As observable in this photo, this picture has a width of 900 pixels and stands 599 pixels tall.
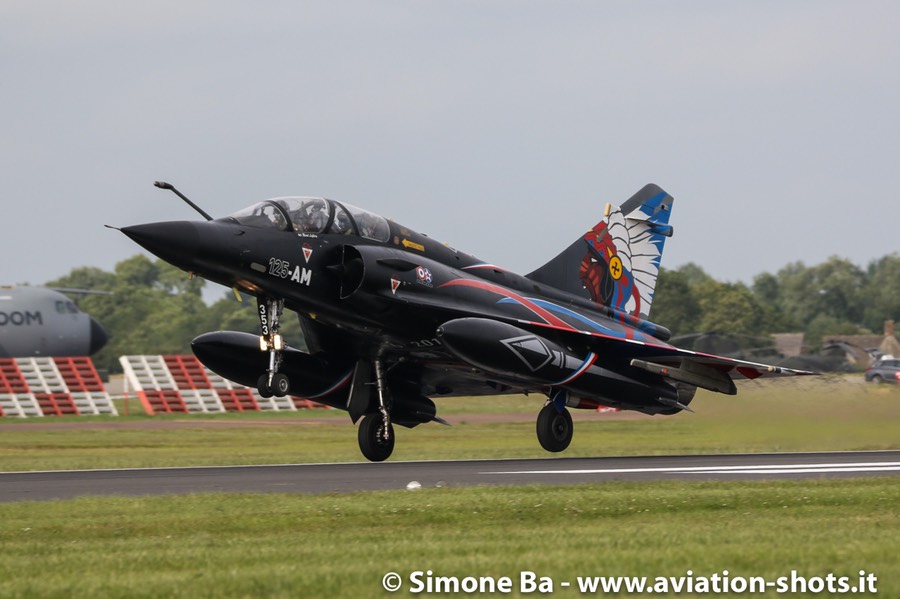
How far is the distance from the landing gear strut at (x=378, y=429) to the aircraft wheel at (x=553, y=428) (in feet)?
8.10

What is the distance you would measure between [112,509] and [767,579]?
22.2ft

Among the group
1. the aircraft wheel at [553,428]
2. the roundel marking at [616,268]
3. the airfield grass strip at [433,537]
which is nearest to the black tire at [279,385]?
the airfield grass strip at [433,537]

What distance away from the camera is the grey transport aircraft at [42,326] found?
52750 millimetres

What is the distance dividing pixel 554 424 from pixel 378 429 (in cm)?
287

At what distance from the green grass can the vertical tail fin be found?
241cm

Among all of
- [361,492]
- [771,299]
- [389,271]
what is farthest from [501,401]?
[771,299]

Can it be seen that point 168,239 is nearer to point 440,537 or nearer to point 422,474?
point 422,474

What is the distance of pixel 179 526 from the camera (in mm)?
10812

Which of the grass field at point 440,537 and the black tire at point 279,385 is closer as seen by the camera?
the grass field at point 440,537

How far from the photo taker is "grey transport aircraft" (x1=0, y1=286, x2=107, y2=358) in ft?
173

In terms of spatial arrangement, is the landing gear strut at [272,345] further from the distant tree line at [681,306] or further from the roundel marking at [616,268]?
the distant tree line at [681,306]

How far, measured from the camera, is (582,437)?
1077 inches

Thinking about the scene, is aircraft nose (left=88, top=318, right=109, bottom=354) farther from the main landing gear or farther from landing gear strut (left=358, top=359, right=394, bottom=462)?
the main landing gear

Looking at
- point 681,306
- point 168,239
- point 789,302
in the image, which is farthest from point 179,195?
point 789,302
